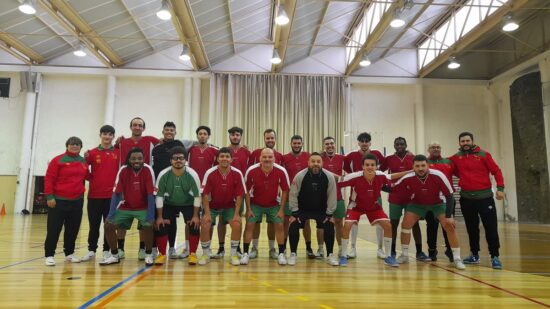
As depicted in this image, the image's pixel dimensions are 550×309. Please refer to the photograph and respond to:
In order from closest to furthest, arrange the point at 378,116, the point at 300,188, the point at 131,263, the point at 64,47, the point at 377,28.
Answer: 1. the point at 131,263
2. the point at 300,188
3. the point at 377,28
4. the point at 64,47
5. the point at 378,116

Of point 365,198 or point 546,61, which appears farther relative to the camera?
point 546,61

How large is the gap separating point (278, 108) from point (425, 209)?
12.1m

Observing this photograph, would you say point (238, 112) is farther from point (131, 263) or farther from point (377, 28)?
point (131, 263)

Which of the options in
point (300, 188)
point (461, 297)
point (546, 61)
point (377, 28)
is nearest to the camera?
point (461, 297)

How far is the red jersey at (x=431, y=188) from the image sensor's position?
4.84m

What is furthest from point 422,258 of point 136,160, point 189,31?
point 189,31

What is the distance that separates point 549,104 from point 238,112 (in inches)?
464

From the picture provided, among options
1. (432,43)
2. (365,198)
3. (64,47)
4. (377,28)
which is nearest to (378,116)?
(432,43)

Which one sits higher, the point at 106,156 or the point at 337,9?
the point at 337,9

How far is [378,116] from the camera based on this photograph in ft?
56.6

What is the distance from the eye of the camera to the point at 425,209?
496 cm

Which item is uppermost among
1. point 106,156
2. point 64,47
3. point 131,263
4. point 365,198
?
point 64,47

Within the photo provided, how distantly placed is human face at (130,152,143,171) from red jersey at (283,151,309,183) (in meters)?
2.09

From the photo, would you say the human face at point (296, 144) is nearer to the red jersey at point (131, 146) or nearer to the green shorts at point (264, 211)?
the green shorts at point (264, 211)
